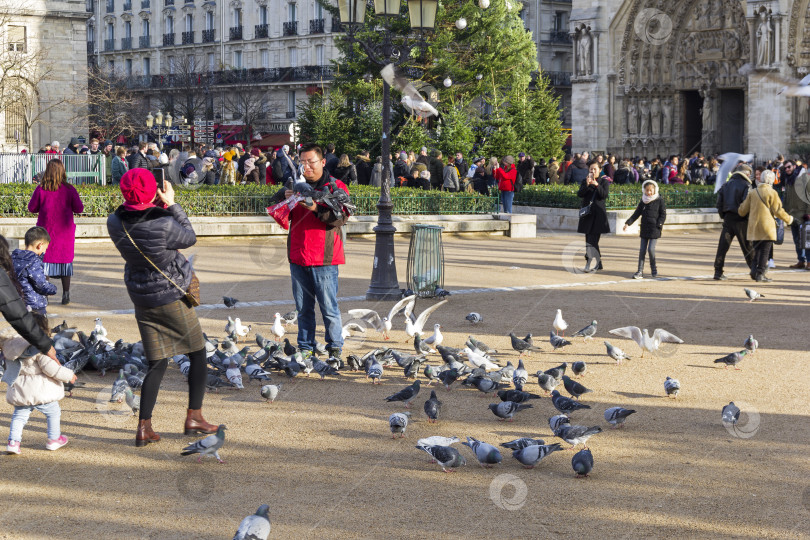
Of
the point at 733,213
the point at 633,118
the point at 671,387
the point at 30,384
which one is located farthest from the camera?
the point at 633,118

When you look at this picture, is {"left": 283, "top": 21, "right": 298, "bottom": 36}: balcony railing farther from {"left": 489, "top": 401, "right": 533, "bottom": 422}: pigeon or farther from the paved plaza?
{"left": 489, "top": 401, "right": 533, "bottom": 422}: pigeon

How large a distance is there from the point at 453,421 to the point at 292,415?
1.10m

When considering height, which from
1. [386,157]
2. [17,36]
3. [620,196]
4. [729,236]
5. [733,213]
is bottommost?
[729,236]

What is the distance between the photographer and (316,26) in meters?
58.8

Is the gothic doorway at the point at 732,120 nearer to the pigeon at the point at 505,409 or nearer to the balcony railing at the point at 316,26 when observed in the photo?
the balcony railing at the point at 316,26

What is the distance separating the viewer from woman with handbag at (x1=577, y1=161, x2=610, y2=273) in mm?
16125

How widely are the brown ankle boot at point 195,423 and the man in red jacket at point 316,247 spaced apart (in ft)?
7.29

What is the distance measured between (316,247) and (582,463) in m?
3.56

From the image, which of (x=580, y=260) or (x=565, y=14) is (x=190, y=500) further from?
(x=565, y=14)

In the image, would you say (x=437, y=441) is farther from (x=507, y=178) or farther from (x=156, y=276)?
(x=507, y=178)

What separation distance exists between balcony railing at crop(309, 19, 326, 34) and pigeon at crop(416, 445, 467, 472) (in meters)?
54.3

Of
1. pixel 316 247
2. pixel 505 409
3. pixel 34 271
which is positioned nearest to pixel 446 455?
pixel 505 409

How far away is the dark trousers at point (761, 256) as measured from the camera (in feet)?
49.6

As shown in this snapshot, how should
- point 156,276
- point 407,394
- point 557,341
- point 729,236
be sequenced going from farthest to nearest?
point 729,236 < point 557,341 < point 407,394 < point 156,276
